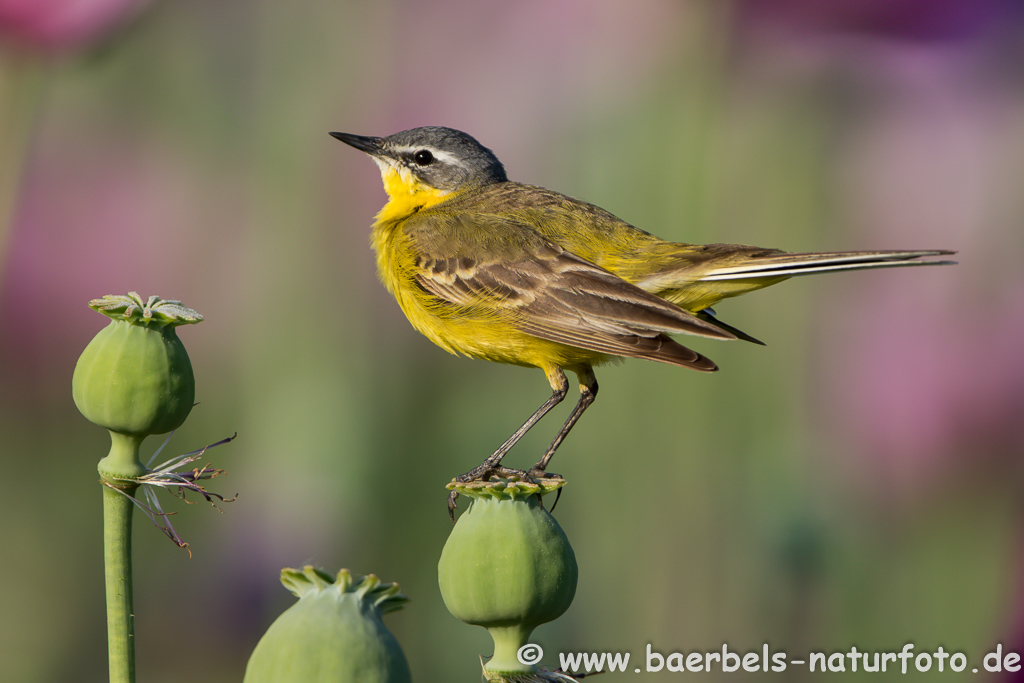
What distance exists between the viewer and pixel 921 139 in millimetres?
3488

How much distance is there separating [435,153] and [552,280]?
0.93m

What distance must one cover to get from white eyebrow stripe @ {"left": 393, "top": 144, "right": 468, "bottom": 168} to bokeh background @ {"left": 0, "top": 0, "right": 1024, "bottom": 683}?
1.08 feet

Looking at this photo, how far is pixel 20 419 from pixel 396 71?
1.87 metres

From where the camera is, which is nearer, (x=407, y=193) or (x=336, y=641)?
(x=336, y=641)

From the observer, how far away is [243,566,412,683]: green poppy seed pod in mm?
766

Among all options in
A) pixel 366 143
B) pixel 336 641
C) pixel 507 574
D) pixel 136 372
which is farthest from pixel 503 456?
pixel 336 641

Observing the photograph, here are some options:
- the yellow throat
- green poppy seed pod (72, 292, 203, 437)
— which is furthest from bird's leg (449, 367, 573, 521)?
green poppy seed pod (72, 292, 203, 437)

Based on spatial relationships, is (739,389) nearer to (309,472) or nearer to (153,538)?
(309,472)

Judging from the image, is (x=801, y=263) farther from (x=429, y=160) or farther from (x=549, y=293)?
(x=429, y=160)

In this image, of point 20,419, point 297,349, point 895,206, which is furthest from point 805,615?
point 20,419

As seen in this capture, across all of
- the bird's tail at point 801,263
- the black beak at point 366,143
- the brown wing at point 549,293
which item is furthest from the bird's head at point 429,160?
the bird's tail at point 801,263

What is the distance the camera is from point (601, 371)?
3586mm

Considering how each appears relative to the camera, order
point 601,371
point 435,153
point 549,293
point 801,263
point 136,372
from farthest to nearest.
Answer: point 601,371 → point 435,153 → point 549,293 → point 801,263 → point 136,372

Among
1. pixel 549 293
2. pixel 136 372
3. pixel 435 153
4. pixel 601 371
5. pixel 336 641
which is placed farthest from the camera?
pixel 601 371
